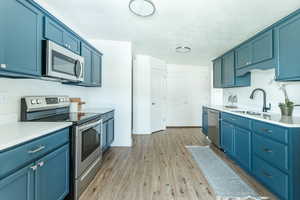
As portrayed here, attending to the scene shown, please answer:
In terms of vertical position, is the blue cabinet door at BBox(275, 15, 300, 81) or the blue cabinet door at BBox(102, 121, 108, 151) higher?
the blue cabinet door at BBox(275, 15, 300, 81)

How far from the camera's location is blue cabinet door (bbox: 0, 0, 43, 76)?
137cm

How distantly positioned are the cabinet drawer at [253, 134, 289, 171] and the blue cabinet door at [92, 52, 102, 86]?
9.75 feet

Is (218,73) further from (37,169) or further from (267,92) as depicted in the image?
(37,169)

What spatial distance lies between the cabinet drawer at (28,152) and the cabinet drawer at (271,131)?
2328mm

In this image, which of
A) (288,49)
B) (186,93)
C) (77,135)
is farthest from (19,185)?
(186,93)

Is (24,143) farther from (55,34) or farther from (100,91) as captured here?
(100,91)

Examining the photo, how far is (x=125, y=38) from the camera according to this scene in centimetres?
365

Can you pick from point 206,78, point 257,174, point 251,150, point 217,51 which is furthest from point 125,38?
point 206,78

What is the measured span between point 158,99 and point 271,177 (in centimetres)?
398

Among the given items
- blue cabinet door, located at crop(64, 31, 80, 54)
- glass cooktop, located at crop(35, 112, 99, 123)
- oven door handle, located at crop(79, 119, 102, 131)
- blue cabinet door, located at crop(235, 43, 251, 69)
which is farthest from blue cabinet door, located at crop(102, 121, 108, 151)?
blue cabinet door, located at crop(235, 43, 251, 69)

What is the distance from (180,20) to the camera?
8.89 feet

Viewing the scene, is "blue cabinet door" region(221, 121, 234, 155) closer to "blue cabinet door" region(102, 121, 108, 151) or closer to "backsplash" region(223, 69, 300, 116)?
"backsplash" region(223, 69, 300, 116)

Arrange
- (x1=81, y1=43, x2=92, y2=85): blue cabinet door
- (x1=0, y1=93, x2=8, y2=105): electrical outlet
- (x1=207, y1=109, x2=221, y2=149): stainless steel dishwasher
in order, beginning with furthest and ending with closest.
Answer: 1. (x1=207, y1=109, x2=221, y2=149): stainless steel dishwasher
2. (x1=81, y1=43, x2=92, y2=85): blue cabinet door
3. (x1=0, y1=93, x2=8, y2=105): electrical outlet

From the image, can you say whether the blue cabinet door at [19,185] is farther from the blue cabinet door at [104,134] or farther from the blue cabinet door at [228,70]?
the blue cabinet door at [228,70]
